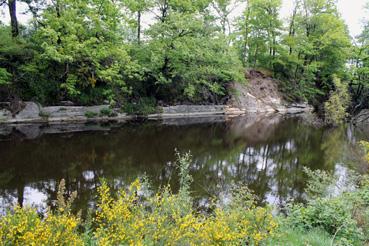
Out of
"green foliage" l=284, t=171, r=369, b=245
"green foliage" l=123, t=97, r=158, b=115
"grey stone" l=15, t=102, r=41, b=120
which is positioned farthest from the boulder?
"grey stone" l=15, t=102, r=41, b=120

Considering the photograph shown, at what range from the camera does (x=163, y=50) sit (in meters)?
22.4

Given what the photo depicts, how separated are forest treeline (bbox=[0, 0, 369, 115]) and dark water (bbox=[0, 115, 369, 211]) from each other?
12.6 ft

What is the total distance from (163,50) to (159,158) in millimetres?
12216

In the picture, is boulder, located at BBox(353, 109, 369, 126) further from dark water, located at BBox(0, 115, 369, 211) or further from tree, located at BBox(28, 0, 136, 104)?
tree, located at BBox(28, 0, 136, 104)

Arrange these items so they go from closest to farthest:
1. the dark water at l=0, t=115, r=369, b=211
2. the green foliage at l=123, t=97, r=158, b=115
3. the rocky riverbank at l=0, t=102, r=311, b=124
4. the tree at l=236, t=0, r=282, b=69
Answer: the dark water at l=0, t=115, r=369, b=211 → the rocky riverbank at l=0, t=102, r=311, b=124 → the green foliage at l=123, t=97, r=158, b=115 → the tree at l=236, t=0, r=282, b=69

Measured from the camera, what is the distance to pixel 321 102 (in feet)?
129

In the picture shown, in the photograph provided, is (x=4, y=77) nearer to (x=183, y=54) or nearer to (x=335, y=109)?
(x=183, y=54)

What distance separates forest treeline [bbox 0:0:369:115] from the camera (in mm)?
18422

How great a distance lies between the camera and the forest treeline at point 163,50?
1842 cm

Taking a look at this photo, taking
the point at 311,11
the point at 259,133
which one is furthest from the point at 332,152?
the point at 311,11

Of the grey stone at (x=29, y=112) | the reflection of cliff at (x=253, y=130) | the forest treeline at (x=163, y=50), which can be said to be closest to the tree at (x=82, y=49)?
the forest treeline at (x=163, y=50)

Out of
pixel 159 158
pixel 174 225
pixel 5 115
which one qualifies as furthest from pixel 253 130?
pixel 174 225

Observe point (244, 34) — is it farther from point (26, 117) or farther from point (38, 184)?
point (38, 184)

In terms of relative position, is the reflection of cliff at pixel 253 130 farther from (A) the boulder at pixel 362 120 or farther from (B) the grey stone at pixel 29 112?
(B) the grey stone at pixel 29 112
